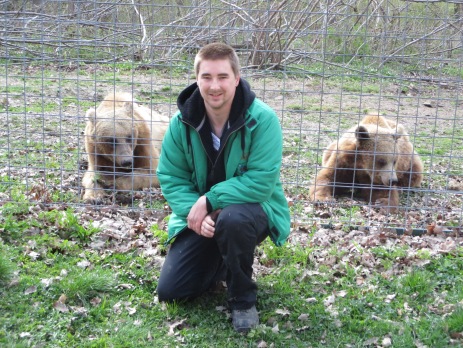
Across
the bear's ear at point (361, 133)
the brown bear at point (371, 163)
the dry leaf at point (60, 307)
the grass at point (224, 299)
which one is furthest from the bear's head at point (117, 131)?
the dry leaf at point (60, 307)

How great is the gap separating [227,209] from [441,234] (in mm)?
2729

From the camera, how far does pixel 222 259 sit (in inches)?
176

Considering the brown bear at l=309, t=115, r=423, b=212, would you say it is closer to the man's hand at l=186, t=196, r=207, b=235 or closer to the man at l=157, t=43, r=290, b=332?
the man at l=157, t=43, r=290, b=332

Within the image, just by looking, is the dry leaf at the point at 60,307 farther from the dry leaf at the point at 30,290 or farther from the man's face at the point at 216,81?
the man's face at the point at 216,81

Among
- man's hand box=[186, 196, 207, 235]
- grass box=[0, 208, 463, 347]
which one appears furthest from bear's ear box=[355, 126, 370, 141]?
man's hand box=[186, 196, 207, 235]

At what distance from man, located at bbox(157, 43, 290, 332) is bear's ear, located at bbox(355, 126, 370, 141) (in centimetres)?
297

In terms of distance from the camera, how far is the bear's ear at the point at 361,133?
23.2 feet

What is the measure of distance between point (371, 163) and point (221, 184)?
12.4 feet

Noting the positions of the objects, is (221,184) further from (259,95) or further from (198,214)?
(259,95)

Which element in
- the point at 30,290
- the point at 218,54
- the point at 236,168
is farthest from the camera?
the point at 30,290

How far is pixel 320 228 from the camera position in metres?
5.85

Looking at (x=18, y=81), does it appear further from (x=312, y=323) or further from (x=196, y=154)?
(x=312, y=323)

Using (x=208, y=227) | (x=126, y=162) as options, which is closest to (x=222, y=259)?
(x=208, y=227)

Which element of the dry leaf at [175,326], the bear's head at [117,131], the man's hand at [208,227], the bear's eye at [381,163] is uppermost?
the bear's head at [117,131]
